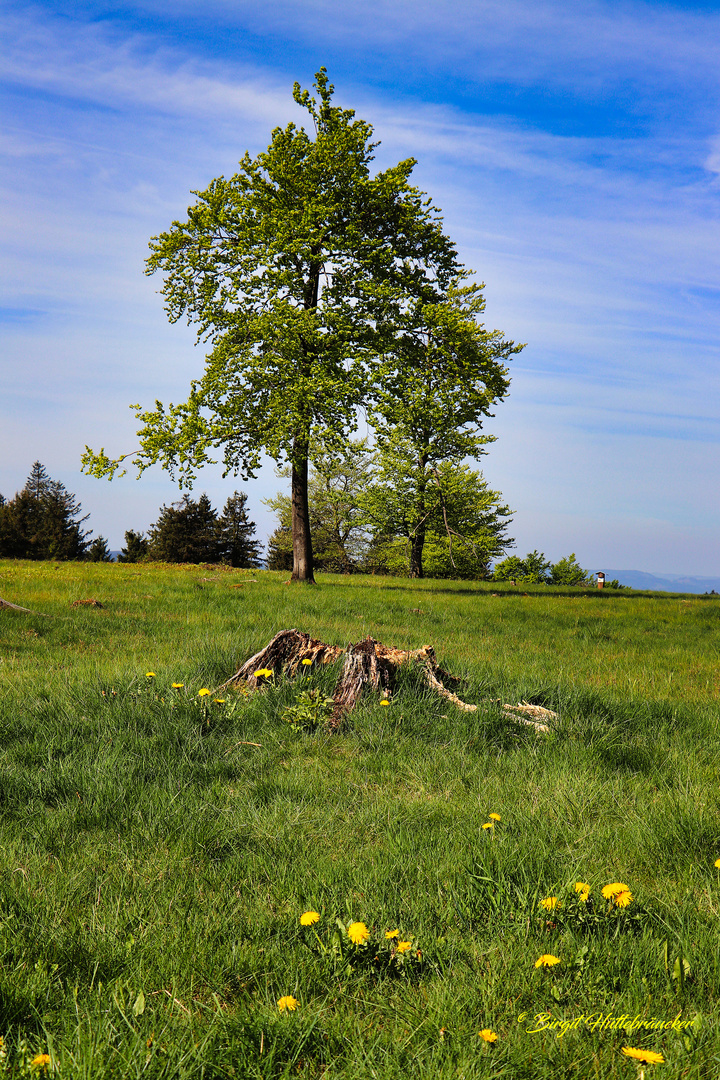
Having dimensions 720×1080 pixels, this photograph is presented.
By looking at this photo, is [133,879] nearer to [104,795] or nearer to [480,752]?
[104,795]

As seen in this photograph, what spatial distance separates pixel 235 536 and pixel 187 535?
12.1 feet

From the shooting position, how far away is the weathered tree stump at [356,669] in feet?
18.2

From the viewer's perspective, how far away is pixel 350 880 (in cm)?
306

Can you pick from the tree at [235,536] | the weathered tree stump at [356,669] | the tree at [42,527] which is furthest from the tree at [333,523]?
the weathered tree stump at [356,669]

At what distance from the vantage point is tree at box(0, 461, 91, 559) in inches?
1714

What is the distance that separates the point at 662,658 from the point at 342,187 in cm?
1554

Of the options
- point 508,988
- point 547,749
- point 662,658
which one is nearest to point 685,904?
point 508,988

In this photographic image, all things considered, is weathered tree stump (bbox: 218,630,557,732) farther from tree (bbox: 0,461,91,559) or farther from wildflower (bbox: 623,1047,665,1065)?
tree (bbox: 0,461,91,559)

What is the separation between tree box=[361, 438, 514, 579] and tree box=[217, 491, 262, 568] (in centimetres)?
1286

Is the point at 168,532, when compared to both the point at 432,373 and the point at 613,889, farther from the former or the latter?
the point at 613,889

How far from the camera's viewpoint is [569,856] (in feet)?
10.7

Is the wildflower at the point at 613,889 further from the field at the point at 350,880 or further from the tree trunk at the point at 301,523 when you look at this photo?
the tree trunk at the point at 301,523

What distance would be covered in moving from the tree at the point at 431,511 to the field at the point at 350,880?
61.1 ft

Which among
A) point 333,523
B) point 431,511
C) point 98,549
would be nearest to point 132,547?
point 98,549
